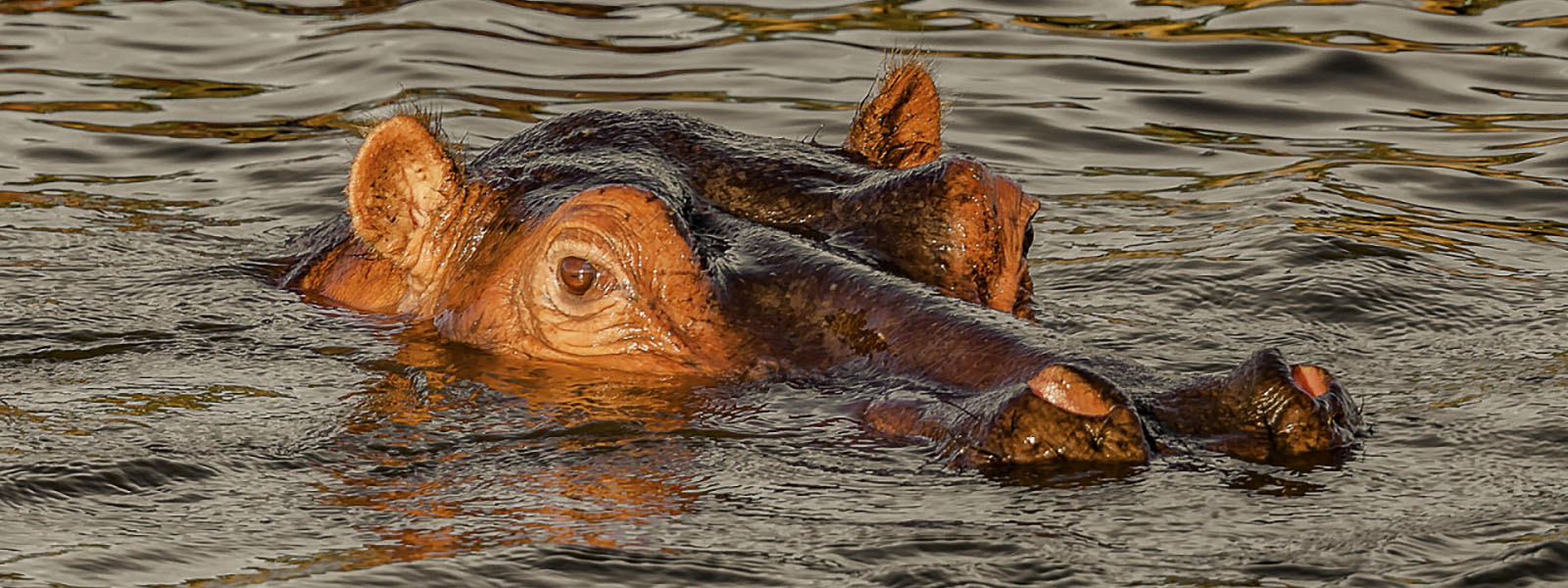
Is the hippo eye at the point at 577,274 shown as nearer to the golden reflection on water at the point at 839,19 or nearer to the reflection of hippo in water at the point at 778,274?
the reflection of hippo in water at the point at 778,274

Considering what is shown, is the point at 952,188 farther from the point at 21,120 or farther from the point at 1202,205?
the point at 21,120

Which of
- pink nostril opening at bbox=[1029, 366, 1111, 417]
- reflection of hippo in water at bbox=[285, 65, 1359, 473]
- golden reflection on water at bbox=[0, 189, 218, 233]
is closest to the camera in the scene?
pink nostril opening at bbox=[1029, 366, 1111, 417]

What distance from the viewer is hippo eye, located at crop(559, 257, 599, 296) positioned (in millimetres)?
6465

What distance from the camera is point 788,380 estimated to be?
241 inches

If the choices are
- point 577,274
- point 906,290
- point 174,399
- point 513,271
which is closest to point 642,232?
point 577,274

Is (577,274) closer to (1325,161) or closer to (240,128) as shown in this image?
(1325,161)

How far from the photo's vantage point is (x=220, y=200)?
10875 mm

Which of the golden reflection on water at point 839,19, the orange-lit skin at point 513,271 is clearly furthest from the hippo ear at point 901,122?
the golden reflection on water at point 839,19

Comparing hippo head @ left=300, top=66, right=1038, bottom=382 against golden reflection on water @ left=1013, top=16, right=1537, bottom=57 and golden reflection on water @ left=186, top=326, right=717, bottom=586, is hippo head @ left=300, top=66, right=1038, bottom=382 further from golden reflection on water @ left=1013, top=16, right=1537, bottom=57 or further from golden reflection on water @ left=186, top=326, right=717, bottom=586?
golden reflection on water @ left=1013, top=16, right=1537, bottom=57

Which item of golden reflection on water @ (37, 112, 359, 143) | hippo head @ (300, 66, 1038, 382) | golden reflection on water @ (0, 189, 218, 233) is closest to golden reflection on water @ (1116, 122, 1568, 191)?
hippo head @ (300, 66, 1038, 382)

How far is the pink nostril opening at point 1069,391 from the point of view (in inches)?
202

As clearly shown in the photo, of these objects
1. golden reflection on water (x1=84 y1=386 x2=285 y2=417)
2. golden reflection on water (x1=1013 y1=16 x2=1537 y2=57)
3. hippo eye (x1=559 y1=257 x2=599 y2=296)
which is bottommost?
golden reflection on water (x1=84 y1=386 x2=285 y2=417)

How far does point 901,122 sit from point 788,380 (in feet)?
6.49

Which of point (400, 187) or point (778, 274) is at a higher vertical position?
point (400, 187)
